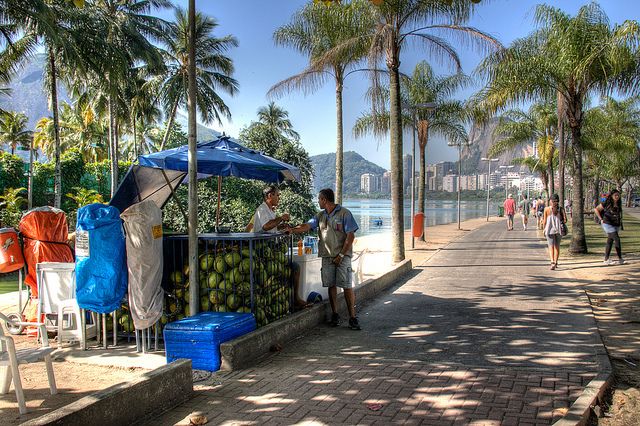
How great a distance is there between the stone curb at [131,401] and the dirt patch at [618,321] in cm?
333

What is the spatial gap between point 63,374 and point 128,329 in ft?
3.60

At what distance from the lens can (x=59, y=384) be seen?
5094 millimetres

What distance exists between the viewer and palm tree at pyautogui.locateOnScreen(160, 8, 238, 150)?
117ft

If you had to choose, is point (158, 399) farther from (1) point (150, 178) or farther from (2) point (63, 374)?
(1) point (150, 178)

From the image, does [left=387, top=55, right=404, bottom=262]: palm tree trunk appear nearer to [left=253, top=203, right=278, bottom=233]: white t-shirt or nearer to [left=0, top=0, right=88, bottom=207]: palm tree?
[left=253, top=203, right=278, bottom=233]: white t-shirt

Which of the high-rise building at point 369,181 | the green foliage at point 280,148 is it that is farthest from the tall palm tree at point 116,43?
the high-rise building at point 369,181

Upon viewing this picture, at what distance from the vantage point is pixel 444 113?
2769 centimetres

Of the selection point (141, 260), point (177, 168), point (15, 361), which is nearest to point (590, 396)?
point (141, 260)

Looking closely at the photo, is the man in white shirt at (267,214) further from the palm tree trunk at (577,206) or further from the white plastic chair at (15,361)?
the palm tree trunk at (577,206)

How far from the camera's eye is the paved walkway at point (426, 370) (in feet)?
14.1

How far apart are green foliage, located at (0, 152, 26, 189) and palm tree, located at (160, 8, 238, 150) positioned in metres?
10.2

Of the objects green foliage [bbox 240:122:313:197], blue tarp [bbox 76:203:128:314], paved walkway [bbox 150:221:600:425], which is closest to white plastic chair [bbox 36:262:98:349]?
blue tarp [bbox 76:203:128:314]

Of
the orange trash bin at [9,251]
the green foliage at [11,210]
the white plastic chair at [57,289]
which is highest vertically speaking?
the green foliage at [11,210]

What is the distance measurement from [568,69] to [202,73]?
90.1 ft
